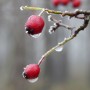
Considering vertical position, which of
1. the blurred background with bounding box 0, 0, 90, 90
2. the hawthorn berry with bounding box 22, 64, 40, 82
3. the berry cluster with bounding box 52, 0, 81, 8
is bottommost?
the hawthorn berry with bounding box 22, 64, 40, 82

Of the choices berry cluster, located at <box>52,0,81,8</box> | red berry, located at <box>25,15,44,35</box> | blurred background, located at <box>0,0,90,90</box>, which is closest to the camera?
red berry, located at <box>25,15,44,35</box>

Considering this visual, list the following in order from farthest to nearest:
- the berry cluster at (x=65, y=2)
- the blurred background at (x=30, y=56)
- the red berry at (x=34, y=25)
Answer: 1. the blurred background at (x=30, y=56)
2. the berry cluster at (x=65, y=2)
3. the red berry at (x=34, y=25)

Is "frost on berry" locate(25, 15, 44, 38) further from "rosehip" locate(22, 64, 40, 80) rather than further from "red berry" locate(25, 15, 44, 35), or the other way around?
"rosehip" locate(22, 64, 40, 80)

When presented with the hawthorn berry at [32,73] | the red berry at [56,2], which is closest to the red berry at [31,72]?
the hawthorn berry at [32,73]

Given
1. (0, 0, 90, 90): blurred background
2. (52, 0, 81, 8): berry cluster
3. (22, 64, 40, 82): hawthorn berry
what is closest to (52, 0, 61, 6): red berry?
(52, 0, 81, 8): berry cluster

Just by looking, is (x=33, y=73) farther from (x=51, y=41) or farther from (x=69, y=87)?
(x=69, y=87)

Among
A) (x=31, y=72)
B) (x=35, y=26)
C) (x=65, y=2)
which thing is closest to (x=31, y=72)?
(x=31, y=72)

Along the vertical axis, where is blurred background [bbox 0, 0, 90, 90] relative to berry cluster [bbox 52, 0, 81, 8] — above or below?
above

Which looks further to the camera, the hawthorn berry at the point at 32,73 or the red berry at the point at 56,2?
the red berry at the point at 56,2

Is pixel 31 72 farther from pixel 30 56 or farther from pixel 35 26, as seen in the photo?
pixel 30 56

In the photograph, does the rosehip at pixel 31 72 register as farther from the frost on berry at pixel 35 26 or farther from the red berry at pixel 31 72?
the frost on berry at pixel 35 26
